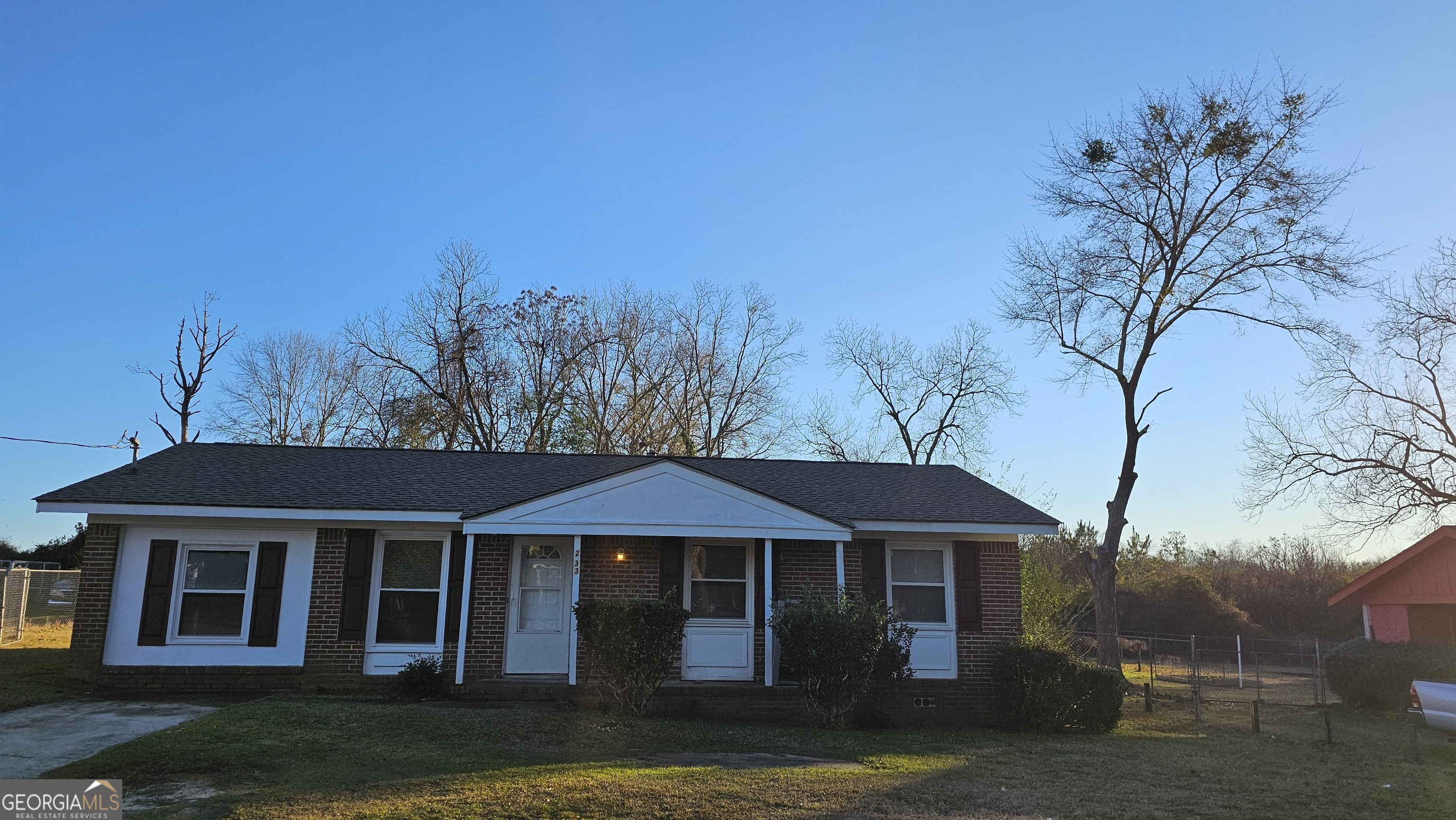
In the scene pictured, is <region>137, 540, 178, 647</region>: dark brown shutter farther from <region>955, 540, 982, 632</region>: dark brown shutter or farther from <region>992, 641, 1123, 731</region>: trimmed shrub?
<region>992, 641, 1123, 731</region>: trimmed shrub

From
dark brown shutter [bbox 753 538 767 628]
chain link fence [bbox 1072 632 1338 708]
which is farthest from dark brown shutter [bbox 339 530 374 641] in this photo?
chain link fence [bbox 1072 632 1338 708]

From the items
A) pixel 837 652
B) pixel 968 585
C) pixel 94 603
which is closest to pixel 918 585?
pixel 968 585

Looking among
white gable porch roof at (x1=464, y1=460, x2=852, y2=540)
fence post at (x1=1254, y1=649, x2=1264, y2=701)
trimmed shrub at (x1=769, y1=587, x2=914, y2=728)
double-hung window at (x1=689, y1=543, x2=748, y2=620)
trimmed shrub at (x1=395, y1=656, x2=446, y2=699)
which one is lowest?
fence post at (x1=1254, y1=649, x2=1264, y2=701)

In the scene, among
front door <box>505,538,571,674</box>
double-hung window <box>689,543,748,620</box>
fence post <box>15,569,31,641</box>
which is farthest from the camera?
fence post <box>15,569,31,641</box>

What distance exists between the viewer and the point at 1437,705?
515 inches

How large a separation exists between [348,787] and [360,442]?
29.6 metres

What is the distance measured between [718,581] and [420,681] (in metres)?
4.69

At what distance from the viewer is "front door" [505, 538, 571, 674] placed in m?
14.6

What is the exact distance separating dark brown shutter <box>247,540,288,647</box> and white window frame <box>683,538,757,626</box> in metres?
6.19

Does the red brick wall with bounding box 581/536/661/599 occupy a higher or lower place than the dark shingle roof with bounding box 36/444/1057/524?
lower

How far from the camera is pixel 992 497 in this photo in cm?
1667

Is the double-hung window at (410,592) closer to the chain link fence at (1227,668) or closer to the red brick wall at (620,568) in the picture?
the red brick wall at (620,568)

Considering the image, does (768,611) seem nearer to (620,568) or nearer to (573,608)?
(620,568)

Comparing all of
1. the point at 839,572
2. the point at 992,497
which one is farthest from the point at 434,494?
the point at 992,497
